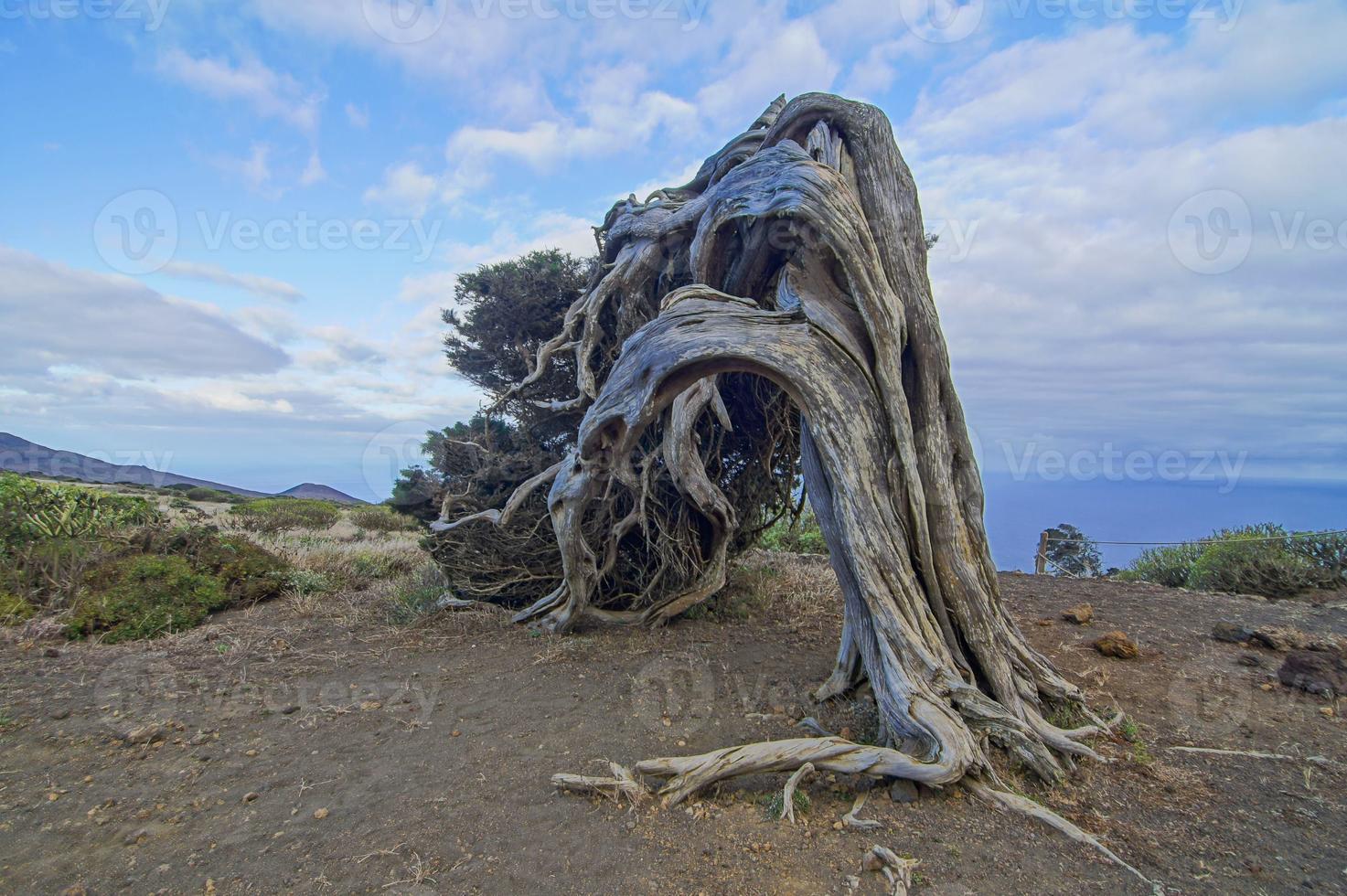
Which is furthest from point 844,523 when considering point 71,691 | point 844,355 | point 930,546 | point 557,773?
point 71,691

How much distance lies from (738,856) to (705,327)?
3.06 meters

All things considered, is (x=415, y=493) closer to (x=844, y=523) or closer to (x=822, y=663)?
(x=822, y=663)

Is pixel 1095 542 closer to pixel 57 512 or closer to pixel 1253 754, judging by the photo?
pixel 1253 754

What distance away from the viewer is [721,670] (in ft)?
16.8

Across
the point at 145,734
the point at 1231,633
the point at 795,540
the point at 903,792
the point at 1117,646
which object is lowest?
the point at 145,734

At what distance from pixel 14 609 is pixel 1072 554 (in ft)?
47.2

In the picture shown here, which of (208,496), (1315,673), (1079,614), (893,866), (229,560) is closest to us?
(893,866)

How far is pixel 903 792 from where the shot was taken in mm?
3154

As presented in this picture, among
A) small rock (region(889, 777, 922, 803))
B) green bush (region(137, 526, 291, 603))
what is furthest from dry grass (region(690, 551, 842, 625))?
green bush (region(137, 526, 291, 603))

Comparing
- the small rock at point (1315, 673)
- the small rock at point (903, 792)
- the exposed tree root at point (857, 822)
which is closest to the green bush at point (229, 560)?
the exposed tree root at point (857, 822)

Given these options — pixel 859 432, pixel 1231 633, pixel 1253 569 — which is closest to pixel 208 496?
pixel 859 432

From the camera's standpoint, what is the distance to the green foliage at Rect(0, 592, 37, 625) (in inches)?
246

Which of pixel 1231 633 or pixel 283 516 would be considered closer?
pixel 1231 633

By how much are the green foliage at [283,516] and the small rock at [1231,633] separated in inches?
582
